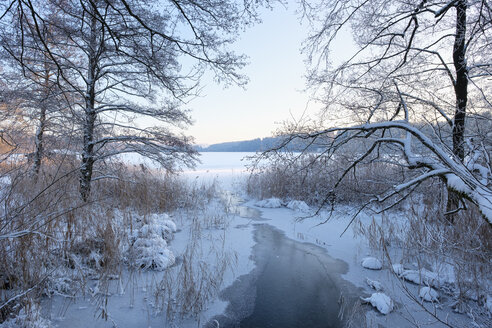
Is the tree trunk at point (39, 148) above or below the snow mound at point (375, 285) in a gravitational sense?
above

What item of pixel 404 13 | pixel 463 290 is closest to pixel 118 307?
pixel 463 290

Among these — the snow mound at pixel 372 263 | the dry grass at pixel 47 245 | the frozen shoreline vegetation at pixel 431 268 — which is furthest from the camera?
the snow mound at pixel 372 263

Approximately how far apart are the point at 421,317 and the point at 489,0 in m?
4.15

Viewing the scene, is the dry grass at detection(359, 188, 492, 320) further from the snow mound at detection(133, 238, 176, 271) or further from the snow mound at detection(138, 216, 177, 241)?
the snow mound at detection(138, 216, 177, 241)

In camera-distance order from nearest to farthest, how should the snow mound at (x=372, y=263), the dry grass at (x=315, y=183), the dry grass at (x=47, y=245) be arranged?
the dry grass at (x=47, y=245) → the snow mound at (x=372, y=263) → the dry grass at (x=315, y=183)

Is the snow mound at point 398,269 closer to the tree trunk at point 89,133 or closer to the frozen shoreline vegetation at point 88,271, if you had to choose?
the frozen shoreline vegetation at point 88,271

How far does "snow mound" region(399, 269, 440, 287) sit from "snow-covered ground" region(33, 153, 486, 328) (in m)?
0.12

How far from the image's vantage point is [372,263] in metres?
4.12

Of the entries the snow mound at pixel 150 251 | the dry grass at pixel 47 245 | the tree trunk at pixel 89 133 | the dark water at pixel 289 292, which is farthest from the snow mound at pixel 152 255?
the tree trunk at pixel 89 133

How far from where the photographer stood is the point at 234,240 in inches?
211

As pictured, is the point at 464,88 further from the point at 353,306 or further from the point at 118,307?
the point at 118,307

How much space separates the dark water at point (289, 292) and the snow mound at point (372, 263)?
33cm

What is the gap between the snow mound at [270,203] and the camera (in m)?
9.00

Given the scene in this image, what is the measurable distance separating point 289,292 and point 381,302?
114 centimetres
